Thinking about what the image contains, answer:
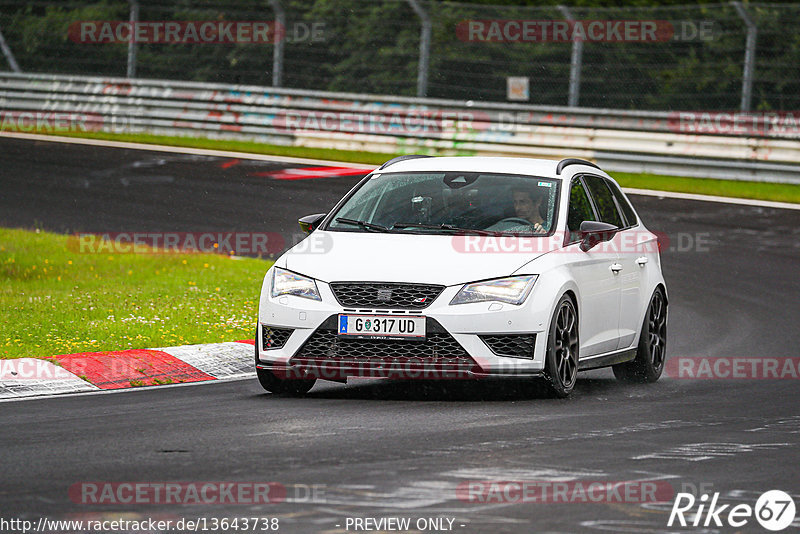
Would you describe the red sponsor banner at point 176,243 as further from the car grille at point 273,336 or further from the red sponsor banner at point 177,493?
the red sponsor banner at point 177,493

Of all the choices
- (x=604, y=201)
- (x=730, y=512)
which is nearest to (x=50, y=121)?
(x=604, y=201)

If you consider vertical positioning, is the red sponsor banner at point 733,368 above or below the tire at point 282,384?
below

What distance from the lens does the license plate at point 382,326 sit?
9156 mm

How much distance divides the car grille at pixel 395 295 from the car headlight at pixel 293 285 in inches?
11.3

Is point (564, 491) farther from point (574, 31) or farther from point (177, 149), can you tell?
point (177, 149)

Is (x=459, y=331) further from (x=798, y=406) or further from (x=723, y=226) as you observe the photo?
(x=723, y=226)

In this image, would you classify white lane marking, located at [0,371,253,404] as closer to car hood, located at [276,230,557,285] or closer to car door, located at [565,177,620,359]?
car hood, located at [276,230,557,285]

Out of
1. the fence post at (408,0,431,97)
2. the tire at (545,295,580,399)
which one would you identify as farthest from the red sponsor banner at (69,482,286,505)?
the fence post at (408,0,431,97)

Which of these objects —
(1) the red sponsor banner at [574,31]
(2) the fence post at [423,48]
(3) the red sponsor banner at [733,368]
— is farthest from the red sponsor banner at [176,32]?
(3) the red sponsor banner at [733,368]

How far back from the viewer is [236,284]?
48.8 feet

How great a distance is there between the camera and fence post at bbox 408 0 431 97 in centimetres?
2566

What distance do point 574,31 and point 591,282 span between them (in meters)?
15.0

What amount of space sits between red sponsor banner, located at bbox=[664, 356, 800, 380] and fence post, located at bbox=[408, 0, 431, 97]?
1414 cm

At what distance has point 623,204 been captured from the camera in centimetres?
1169
